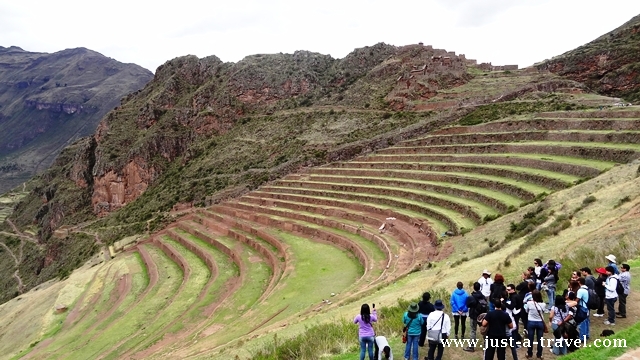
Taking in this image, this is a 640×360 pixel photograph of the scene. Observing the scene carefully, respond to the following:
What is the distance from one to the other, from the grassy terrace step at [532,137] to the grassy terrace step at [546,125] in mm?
748

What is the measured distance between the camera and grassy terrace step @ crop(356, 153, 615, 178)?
17.8 meters

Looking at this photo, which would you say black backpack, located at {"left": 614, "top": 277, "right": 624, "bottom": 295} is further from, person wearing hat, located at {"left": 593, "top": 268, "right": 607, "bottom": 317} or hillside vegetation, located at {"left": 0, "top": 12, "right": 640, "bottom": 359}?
hillside vegetation, located at {"left": 0, "top": 12, "right": 640, "bottom": 359}

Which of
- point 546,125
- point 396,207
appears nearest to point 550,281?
point 396,207

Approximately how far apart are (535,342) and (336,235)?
15374mm

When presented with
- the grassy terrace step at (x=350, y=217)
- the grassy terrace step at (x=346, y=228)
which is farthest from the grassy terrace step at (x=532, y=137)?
the grassy terrace step at (x=346, y=228)

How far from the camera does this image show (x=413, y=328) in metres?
6.41

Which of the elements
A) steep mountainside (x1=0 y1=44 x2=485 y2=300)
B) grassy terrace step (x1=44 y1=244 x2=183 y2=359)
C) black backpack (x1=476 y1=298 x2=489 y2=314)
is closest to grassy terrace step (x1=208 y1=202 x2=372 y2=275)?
grassy terrace step (x1=44 y1=244 x2=183 y2=359)

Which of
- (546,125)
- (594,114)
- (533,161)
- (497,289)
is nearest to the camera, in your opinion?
(497,289)

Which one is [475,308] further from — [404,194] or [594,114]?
[594,114]

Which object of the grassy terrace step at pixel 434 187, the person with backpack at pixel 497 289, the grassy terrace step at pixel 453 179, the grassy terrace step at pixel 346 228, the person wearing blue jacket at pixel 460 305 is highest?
the grassy terrace step at pixel 453 179

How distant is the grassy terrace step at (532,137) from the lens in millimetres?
19844

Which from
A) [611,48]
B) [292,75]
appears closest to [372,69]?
[292,75]

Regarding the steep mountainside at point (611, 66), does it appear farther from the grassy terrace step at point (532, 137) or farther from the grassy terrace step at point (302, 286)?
the grassy terrace step at point (302, 286)

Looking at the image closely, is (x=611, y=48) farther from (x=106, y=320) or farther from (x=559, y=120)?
(x=106, y=320)
